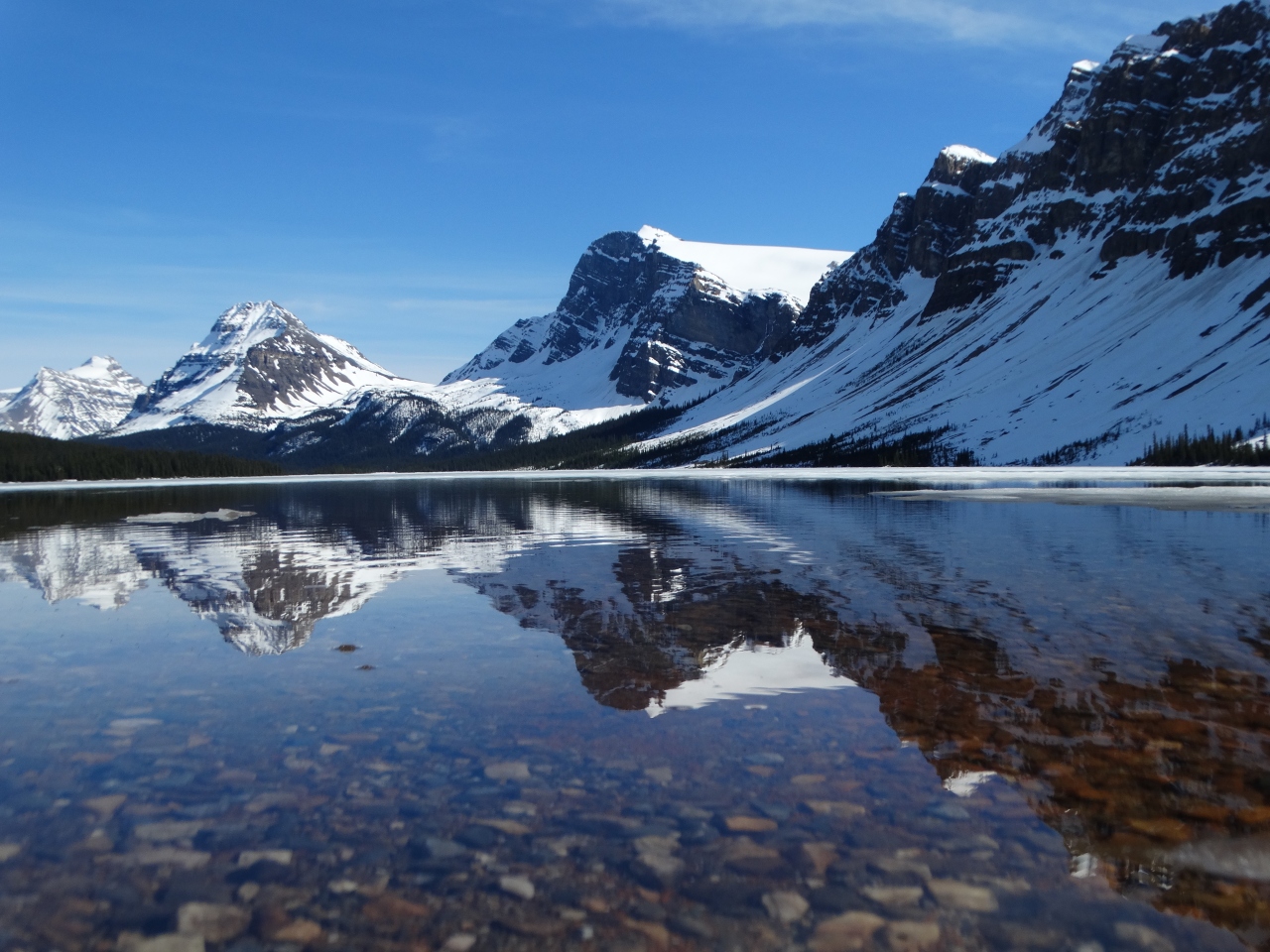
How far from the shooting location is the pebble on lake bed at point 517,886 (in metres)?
8.15

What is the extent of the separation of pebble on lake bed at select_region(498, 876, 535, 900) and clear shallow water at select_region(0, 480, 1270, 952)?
0.04 meters

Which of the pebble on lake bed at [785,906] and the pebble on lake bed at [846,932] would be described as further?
the pebble on lake bed at [785,906]

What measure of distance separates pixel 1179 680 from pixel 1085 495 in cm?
5918

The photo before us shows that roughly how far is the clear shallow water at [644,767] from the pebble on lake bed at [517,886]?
0.04 m

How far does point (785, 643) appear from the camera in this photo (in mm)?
18156

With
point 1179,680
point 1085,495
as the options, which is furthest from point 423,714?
point 1085,495

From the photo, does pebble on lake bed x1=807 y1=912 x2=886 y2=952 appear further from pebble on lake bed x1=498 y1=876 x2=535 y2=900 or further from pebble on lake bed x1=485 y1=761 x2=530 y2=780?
pebble on lake bed x1=485 y1=761 x2=530 y2=780

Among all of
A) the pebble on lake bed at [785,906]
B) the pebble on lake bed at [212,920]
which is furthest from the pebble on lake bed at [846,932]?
the pebble on lake bed at [212,920]

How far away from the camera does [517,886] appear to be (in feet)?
27.2

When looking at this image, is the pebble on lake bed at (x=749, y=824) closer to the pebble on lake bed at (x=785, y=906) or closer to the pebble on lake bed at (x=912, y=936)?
the pebble on lake bed at (x=785, y=906)

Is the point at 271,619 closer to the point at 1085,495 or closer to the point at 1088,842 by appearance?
the point at 1088,842

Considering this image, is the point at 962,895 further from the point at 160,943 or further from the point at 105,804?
the point at 105,804

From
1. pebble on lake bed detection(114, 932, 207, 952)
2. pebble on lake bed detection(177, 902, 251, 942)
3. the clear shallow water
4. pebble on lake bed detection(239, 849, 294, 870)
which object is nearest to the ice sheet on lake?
the clear shallow water

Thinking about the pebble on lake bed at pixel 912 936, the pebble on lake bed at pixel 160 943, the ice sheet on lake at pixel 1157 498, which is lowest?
the ice sheet on lake at pixel 1157 498
